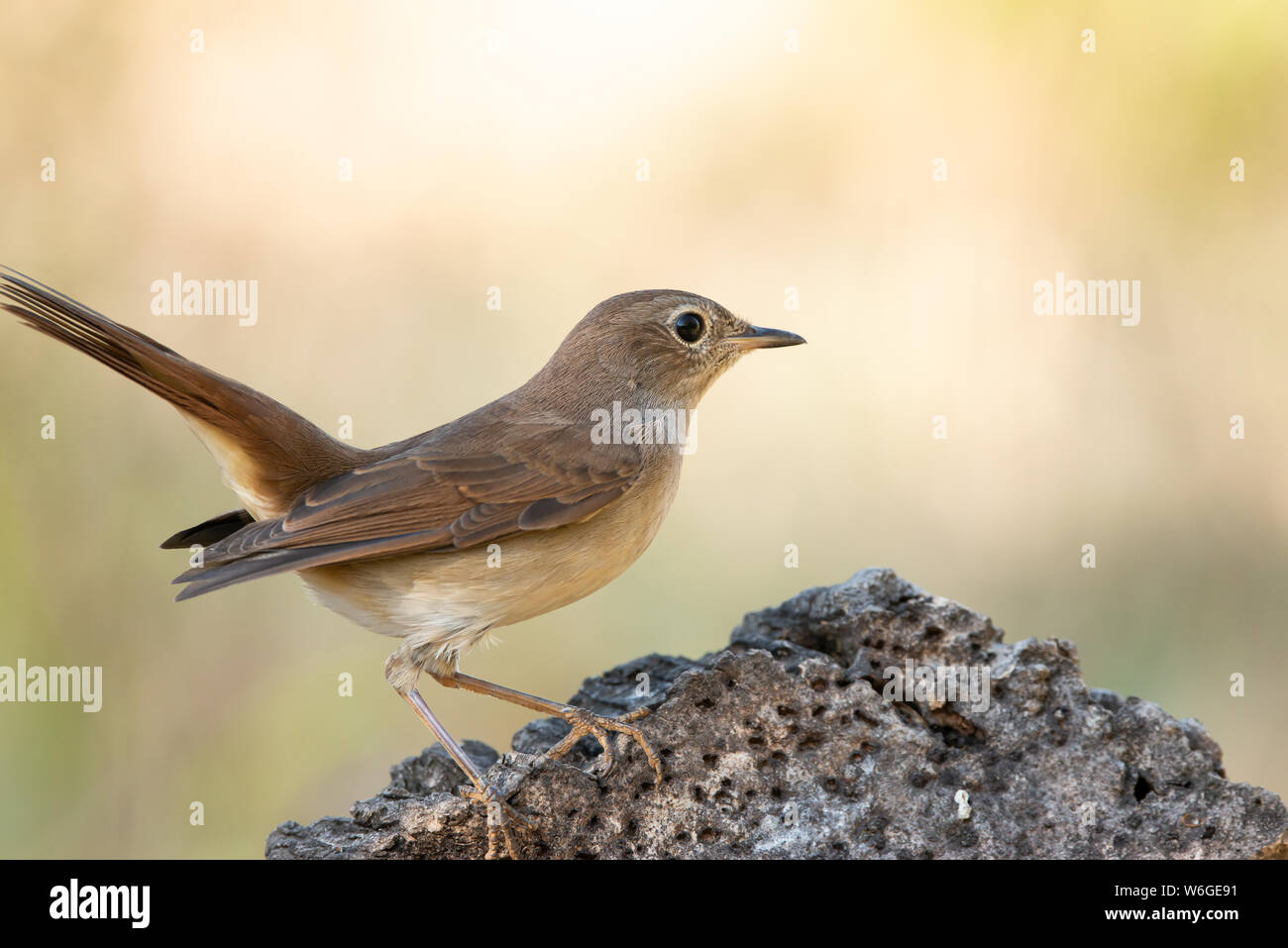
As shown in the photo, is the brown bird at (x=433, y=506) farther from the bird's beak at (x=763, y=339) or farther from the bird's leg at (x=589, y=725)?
the bird's beak at (x=763, y=339)

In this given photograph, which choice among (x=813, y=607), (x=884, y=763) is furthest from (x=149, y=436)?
(x=884, y=763)

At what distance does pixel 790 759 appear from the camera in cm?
409

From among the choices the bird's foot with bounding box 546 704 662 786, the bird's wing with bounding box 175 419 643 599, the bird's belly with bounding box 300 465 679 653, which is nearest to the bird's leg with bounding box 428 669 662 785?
the bird's foot with bounding box 546 704 662 786

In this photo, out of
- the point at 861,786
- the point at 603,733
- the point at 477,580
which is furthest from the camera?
the point at 477,580

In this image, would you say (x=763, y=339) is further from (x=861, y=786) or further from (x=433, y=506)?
(x=861, y=786)

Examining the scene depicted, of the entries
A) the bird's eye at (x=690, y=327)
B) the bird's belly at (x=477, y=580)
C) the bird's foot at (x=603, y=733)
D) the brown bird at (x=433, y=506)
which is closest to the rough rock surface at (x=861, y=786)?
the bird's foot at (x=603, y=733)

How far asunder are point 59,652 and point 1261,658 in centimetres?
643

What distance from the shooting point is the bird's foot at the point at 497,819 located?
3.90m

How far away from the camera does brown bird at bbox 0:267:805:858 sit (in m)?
4.33

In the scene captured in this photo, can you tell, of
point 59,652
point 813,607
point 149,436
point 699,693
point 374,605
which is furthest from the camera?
point 149,436

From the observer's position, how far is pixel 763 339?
5.19 meters

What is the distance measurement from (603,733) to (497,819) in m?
0.47

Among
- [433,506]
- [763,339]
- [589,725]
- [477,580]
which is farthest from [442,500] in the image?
[763,339]
